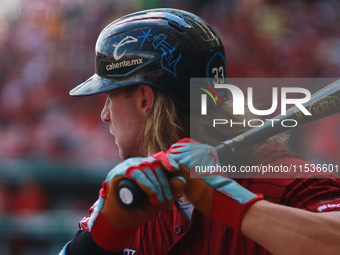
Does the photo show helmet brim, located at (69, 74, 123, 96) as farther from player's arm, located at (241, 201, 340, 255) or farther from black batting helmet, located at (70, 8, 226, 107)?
player's arm, located at (241, 201, 340, 255)

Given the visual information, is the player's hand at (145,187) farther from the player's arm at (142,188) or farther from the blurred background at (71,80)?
the blurred background at (71,80)

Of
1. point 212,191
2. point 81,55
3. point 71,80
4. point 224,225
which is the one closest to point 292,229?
point 212,191

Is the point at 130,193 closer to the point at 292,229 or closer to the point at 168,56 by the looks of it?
the point at 292,229

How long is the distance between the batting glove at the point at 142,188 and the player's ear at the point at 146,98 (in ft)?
1.57

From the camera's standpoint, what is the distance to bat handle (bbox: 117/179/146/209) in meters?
1.31

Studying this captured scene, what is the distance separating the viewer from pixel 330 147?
206 inches

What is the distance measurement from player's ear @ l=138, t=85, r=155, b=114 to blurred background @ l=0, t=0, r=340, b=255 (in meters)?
2.98

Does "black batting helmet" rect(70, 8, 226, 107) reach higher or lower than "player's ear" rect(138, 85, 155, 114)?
higher

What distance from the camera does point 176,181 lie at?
134 centimetres

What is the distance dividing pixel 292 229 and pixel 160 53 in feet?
2.92

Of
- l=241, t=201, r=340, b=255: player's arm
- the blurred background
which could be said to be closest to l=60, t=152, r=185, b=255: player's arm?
l=241, t=201, r=340, b=255: player's arm

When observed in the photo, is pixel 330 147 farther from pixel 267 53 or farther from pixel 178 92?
pixel 178 92

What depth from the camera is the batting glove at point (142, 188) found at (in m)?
1.32

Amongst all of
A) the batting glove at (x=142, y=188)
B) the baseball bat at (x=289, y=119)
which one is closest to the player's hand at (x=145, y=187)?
the batting glove at (x=142, y=188)
